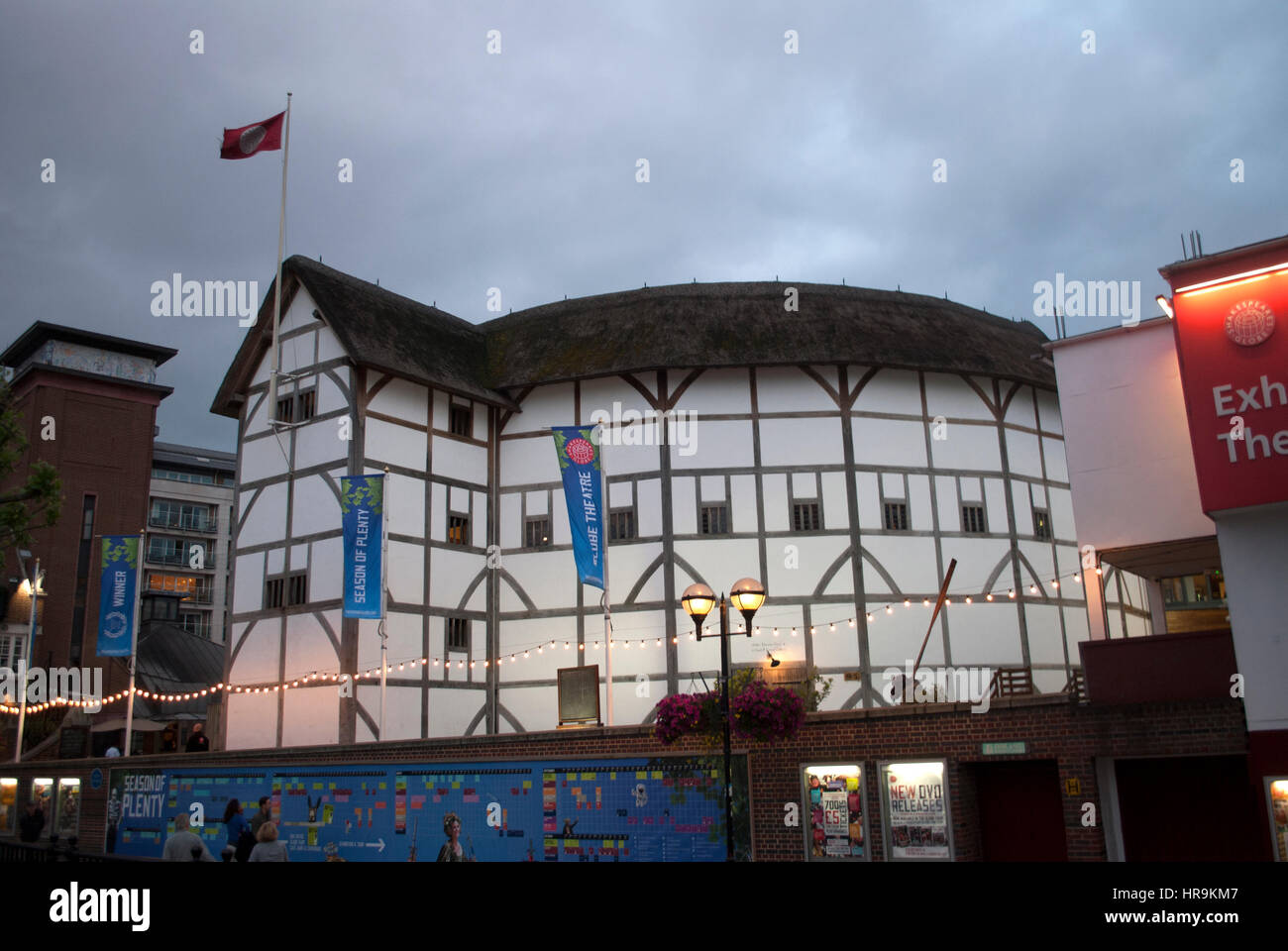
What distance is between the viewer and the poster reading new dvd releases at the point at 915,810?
44.5ft

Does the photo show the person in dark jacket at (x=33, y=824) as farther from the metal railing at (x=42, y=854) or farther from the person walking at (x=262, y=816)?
the metal railing at (x=42, y=854)

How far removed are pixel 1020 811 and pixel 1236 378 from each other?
635cm

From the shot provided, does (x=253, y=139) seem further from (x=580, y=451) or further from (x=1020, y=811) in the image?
(x=1020, y=811)

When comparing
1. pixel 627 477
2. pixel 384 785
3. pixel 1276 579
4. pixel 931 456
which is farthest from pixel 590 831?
pixel 931 456

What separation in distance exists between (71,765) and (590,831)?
17.3 meters

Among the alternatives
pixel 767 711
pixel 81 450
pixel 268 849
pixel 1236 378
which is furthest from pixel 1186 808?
pixel 81 450

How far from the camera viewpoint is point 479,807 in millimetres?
17891

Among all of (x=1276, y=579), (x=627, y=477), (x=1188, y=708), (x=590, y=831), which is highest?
(x=627, y=477)

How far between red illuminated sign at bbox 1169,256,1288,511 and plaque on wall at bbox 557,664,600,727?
34.6ft

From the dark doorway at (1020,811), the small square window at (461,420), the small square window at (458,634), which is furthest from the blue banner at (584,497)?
the dark doorway at (1020,811)

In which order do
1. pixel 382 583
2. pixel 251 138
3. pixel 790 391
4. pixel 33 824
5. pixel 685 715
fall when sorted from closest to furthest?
pixel 685 715 → pixel 33 824 → pixel 382 583 → pixel 251 138 → pixel 790 391

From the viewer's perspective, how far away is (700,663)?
26438 mm

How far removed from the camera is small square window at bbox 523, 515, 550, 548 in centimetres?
2894
